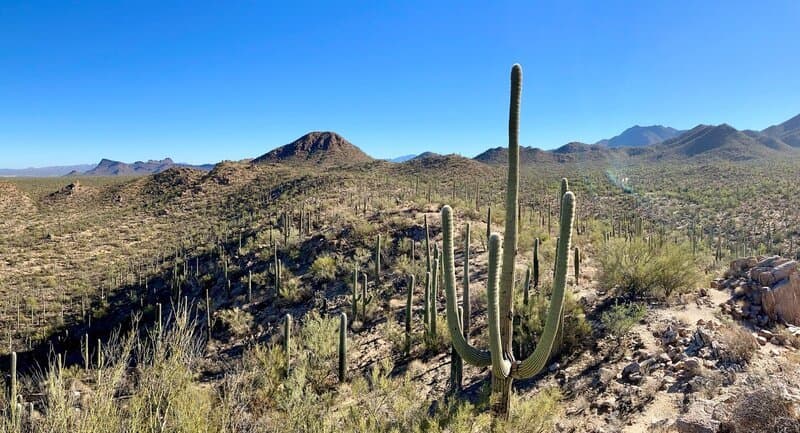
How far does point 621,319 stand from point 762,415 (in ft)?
13.3

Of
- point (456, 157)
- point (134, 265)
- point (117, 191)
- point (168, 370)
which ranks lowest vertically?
point (134, 265)

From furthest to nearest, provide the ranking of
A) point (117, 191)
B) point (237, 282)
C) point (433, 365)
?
point (117, 191) → point (237, 282) → point (433, 365)

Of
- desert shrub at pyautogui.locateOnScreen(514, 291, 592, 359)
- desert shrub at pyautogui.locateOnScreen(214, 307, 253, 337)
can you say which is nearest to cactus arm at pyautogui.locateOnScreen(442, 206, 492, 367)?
desert shrub at pyautogui.locateOnScreen(514, 291, 592, 359)

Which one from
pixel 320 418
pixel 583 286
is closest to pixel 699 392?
pixel 320 418

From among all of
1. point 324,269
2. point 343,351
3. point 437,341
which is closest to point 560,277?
point 437,341

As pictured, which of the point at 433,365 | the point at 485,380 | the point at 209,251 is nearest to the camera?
the point at 485,380

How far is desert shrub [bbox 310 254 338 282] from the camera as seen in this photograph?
15469 millimetres

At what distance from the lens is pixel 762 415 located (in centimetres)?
434

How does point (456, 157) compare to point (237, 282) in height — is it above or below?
above

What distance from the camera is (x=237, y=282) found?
56.9ft

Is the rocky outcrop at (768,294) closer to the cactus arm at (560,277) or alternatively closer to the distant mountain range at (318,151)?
the cactus arm at (560,277)

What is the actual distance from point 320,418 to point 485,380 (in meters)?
3.30

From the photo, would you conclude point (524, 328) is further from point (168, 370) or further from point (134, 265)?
point (134, 265)

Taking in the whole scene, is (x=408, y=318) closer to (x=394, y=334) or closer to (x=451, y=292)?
(x=394, y=334)
